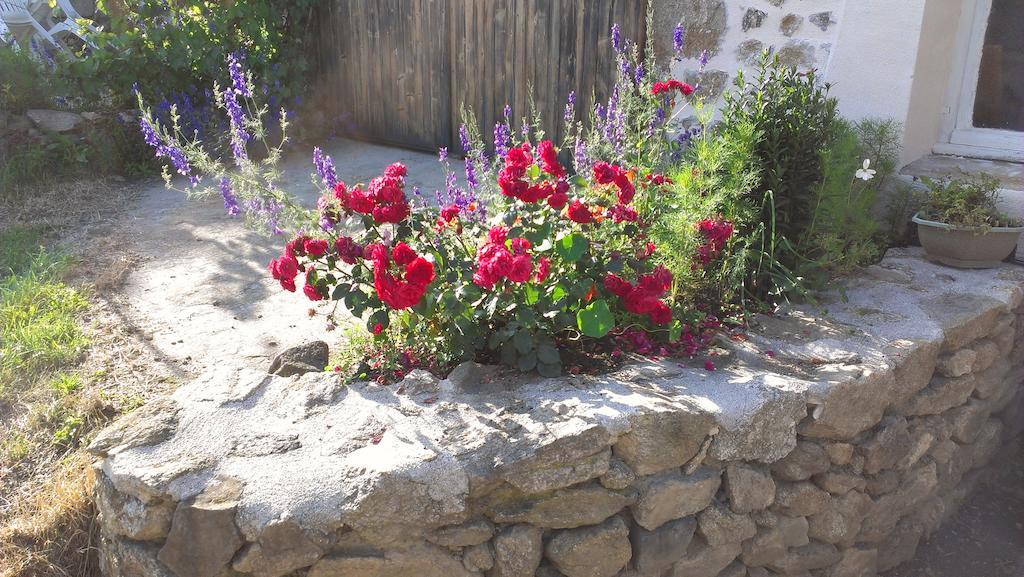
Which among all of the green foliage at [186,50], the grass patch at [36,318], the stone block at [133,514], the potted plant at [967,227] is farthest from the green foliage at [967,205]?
the green foliage at [186,50]

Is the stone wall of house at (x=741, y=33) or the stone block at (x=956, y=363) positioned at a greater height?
the stone wall of house at (x=741, y=33)

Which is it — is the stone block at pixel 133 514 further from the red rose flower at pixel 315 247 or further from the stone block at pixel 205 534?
the red rose flower at pixel 315 247

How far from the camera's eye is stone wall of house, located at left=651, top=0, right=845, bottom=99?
384 centimetres

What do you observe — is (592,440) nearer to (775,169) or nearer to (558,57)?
(775,169)

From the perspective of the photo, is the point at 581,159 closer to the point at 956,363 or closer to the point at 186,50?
the point at 956,363

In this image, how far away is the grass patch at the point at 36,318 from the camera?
320 cm

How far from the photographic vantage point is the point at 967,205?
3385 millimetres

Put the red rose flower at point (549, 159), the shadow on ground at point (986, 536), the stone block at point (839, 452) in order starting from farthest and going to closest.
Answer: the shadow on ground at point (986, 536) → the stone block at point (839, 452) → the red rose flower at point (549, 159)

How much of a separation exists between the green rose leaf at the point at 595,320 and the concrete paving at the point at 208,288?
4.49 feet

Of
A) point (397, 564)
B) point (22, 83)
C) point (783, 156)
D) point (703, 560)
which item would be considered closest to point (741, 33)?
point (783, 156)

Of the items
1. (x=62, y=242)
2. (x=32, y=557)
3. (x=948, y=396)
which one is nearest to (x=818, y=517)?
(x=948, y=396)

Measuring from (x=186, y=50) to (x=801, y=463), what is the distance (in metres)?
5.78

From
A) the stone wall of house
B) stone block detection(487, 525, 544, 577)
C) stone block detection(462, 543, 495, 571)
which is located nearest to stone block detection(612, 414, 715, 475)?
stone block detection(487, 525, 544, 577)

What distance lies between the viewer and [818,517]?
272cm
